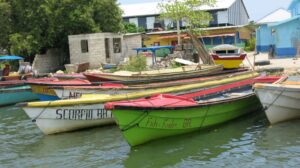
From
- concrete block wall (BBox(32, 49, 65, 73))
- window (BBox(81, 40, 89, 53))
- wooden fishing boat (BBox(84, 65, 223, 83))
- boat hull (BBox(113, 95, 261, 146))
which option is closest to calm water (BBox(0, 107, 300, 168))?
boat hull (BBox(113, 95, 261, 146))

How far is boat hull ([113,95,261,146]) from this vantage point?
11.3m

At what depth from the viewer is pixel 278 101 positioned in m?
13.3

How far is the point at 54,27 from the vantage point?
36.6m

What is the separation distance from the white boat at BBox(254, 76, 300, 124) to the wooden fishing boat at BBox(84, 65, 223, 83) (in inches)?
251

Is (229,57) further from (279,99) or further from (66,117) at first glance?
(66,117)

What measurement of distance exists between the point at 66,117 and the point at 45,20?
2395 centimetres

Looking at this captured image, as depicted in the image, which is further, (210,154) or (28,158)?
(28,158)

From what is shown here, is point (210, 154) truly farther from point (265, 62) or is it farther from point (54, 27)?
point (54, 27)

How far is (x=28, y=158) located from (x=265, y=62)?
2021 centimetres

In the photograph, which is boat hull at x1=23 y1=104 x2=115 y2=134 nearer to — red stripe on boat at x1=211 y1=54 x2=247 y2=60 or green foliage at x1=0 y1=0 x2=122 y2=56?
red stripe on boat at x1=211 y1=54 x2=247 y2=60

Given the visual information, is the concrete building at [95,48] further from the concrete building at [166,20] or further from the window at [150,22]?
the window at [150,22]

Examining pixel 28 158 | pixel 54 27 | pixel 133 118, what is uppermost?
pixel 54 27

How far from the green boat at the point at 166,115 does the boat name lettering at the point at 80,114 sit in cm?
251

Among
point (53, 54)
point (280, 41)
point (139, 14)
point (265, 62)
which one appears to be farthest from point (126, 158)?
point (139, 14)
